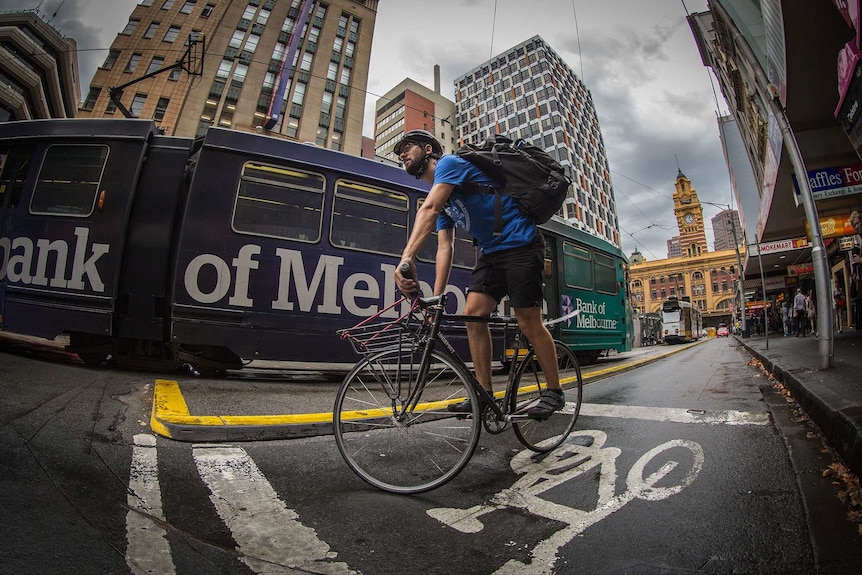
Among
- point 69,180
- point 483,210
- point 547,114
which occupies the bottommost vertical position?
point 483,210

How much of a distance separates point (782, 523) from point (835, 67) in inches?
338

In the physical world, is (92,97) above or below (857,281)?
above

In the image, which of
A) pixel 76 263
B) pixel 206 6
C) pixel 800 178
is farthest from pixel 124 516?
pixel 206 6

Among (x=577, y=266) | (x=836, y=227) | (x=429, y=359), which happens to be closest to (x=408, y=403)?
(x=429, y=359)

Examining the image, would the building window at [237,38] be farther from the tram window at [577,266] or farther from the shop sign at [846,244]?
the shop sign at [846,244]

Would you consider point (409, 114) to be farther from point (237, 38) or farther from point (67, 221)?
point (67, 221)

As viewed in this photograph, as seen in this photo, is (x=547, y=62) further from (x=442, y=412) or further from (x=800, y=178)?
(x=442, y=412)

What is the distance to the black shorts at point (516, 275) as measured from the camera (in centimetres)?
242

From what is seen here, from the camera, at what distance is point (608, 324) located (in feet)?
34.2

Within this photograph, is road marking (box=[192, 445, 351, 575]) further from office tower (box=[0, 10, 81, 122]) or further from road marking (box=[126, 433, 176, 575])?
office tower (box=[0, 10, 81, 122])

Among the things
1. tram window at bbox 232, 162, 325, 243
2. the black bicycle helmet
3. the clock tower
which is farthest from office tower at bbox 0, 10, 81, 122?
the clock tower

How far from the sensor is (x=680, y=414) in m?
3.22

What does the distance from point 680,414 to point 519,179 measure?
2423 millimetres

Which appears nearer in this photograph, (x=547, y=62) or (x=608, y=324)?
(x=608, y=324)
